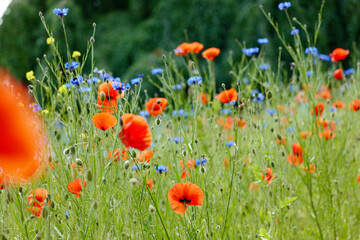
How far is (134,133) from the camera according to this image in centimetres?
78

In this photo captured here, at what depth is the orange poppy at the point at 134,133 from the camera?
0.77 meters

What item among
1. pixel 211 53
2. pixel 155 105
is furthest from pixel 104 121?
pixel 211 53

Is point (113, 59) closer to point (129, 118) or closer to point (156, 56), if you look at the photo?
point (156, 56)

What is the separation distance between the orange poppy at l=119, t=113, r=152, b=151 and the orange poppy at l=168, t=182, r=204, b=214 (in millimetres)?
200

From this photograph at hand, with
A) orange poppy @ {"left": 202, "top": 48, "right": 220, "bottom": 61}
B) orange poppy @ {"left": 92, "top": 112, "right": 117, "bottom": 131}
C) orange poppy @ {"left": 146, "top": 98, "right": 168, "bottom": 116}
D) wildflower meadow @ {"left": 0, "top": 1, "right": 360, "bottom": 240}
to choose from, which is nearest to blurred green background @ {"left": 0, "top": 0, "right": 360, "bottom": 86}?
orange poppy @ {"left": 202, "top": 48, "right": 220, "bottom": 61}

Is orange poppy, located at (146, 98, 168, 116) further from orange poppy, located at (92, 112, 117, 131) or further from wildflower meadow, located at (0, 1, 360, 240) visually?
orange poppy, located at (92, 112, 117, 131)

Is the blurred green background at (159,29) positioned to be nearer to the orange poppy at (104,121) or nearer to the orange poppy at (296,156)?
the orange poppy at (296,156)

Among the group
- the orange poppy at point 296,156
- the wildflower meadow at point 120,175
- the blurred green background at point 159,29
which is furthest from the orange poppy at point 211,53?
the blurred green background at point 159,29

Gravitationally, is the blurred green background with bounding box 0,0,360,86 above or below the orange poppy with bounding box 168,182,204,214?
above

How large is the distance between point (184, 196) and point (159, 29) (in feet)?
16.7

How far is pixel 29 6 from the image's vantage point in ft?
21.1

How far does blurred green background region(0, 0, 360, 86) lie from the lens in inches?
208

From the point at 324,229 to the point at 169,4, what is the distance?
4.81m

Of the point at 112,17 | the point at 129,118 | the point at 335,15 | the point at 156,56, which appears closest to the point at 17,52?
the point at 112,17
